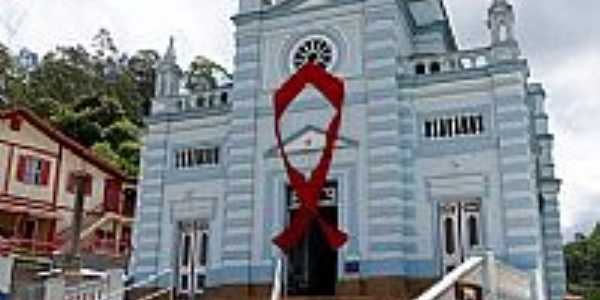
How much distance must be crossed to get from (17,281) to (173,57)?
35.2 ft

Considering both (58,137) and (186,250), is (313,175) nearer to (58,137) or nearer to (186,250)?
(186,250)

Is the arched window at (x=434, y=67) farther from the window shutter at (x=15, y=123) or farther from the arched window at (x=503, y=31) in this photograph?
the window shutter at (x=15, y=123)

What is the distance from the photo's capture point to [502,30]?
19344 millimetres

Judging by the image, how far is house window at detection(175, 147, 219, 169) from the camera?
22.0 m

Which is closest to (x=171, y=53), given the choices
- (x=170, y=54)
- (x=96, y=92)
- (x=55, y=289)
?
(x=170, y=54)

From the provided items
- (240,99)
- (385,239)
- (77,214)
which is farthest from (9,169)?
(385,239)

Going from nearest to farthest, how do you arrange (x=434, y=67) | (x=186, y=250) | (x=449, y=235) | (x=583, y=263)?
(x=449, y=235) < (x=434, y=67) < (x=186, y=250) < (x=583, y=263)

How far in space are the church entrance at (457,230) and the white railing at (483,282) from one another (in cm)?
404

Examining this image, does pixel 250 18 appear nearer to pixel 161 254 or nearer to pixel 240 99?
pixel 240 99

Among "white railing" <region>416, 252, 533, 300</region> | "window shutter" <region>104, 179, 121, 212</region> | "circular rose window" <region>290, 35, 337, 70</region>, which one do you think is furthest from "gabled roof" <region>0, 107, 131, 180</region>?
"white railing" <region>416, 252, 533, 300</region>

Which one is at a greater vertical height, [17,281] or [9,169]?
[9,169]

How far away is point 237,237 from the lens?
20.2m

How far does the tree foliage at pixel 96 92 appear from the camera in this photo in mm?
48500

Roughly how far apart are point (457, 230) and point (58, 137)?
2232cm
